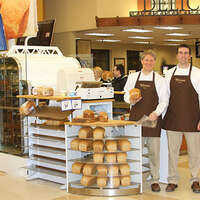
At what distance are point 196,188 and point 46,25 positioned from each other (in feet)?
24.2

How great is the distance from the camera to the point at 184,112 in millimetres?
5203

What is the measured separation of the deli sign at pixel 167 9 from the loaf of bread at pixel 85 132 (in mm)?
7860

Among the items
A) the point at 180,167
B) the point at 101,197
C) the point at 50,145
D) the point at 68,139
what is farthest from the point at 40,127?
the point at 180,167

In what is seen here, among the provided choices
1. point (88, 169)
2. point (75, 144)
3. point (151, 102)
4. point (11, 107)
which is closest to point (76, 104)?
point (75, 144)

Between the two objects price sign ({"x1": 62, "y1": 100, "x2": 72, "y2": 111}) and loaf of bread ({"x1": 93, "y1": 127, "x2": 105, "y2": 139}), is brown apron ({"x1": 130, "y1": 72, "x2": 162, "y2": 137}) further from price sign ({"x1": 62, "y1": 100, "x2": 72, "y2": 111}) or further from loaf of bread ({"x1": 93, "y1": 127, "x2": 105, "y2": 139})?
price sign ({"x1": 62, "y1": 100, "x2": 72, "y2": 111})

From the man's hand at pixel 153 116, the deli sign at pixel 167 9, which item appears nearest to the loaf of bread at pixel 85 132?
the man's hand at pixel 153 116

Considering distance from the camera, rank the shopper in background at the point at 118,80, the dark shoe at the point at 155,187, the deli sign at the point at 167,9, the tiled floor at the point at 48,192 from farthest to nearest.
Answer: the deli sign at the point at 167,9, the shopper in background at the point at 118,80, the dark shoe at the point at 155,187, the tiled floor at the point at 48,192

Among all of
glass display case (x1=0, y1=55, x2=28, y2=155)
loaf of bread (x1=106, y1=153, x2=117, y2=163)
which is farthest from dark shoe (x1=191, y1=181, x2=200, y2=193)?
glass display case (x1=0, y1=55, x2=28, y2=155)

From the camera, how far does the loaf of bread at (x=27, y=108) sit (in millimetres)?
6021

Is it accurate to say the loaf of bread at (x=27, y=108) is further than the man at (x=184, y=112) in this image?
Yes

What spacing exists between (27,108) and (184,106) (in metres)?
2.24

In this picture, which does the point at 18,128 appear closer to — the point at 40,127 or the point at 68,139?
the point at 40,127

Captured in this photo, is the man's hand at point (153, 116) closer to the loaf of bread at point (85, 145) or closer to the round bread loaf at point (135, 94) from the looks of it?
the round bread loaf at point (135, 94)

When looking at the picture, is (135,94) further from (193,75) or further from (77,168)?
(77,168)
